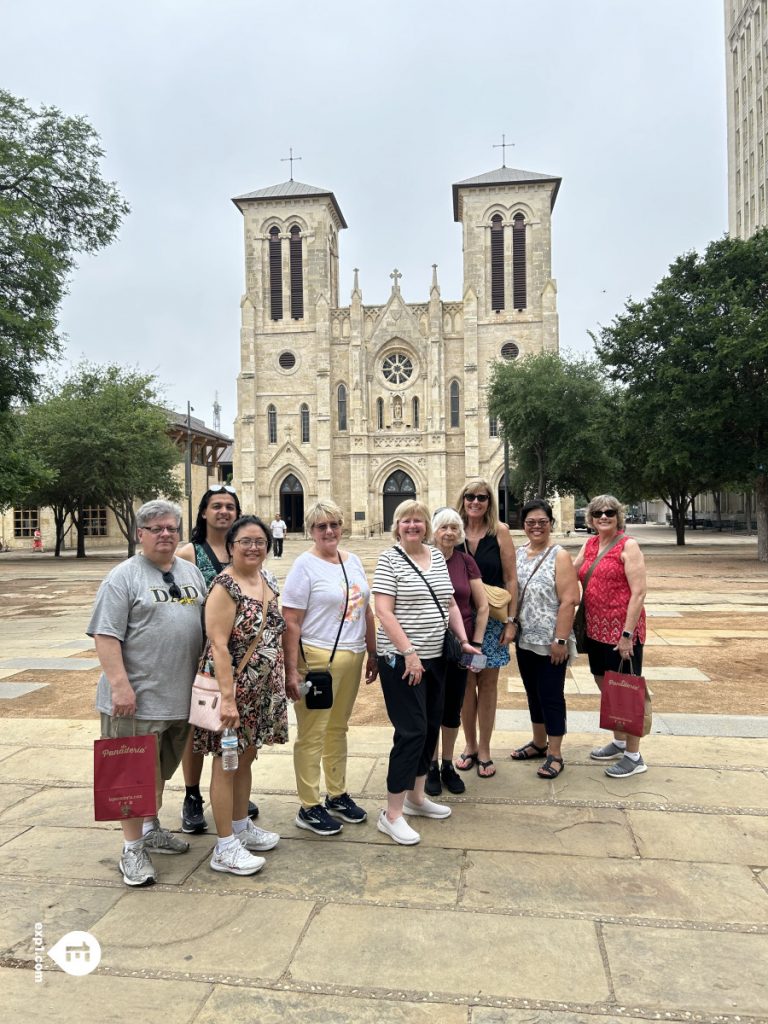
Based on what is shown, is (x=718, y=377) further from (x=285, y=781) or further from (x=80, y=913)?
(x=80, y=913)

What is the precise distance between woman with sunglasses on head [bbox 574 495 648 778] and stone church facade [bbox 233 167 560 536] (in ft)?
142

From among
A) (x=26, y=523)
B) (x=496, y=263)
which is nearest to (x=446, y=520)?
(x=26, y=523)

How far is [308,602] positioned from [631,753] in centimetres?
256

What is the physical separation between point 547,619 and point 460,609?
0.74 metres

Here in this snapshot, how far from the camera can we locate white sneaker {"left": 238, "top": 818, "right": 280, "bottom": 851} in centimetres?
394

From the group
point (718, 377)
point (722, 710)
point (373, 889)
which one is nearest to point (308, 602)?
point (373, 889)

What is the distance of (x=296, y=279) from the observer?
52219 mm

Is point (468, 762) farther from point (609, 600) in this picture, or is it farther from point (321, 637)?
point (321, 637)

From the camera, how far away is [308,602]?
412 centimetres

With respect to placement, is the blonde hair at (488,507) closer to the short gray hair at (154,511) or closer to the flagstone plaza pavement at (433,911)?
the flagstone plaza pavement at (433,911)

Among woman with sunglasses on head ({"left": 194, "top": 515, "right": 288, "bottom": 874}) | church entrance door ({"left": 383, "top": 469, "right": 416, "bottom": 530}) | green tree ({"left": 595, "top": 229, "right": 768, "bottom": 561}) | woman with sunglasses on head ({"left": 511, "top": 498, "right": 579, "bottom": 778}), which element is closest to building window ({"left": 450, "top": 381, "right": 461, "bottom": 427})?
church entrance door ({"left": 383, "top": 469, "right": 416, "bottom": 530})

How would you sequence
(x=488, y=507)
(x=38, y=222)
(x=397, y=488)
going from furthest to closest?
(x=397, y=488) → (x=38, y=222) → (x=488, y=507)

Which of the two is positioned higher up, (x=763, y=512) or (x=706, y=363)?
(x=706, y=363)

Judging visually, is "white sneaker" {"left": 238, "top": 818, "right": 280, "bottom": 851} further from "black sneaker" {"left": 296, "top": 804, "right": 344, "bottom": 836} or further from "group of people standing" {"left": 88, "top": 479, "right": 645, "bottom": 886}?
"black sneaker" {"left": 296, "top": 804, "right": 344, "bottom": 836}
